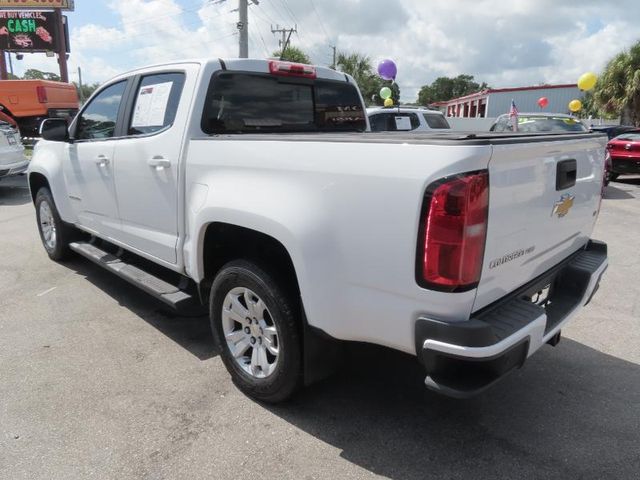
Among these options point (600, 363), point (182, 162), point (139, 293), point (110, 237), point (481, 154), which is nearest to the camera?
point (481, 154)

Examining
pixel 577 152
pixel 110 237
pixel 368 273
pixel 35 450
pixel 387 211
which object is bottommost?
pixel 35 450

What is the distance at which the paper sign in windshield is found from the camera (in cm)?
352

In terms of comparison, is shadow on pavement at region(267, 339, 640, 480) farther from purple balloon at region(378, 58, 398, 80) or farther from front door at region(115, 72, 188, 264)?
purple balloon at region(378, 58, 398, 80)

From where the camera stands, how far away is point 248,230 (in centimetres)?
286

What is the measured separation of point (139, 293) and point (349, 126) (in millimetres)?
2566

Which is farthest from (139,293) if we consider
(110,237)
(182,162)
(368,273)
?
(368,273)

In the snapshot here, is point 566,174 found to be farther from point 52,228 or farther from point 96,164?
point 52,228

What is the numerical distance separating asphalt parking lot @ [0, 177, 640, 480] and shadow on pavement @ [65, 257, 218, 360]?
0.02 meters

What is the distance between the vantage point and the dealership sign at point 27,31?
86.8 ft

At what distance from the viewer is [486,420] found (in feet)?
9.40

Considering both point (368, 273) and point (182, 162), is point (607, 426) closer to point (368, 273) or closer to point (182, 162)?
point (368, 273)

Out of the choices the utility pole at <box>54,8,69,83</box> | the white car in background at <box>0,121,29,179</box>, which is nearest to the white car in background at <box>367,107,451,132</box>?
the white car in background at <box>0,121,29,179</box>

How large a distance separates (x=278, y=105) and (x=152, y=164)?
1.02 m

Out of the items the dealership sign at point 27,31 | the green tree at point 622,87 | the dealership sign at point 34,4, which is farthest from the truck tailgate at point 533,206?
the dealership sign at point 27,31
